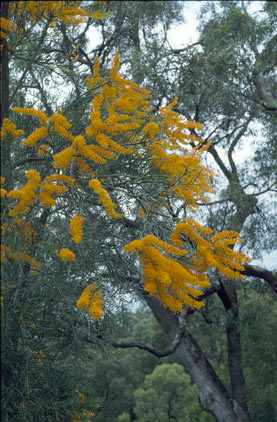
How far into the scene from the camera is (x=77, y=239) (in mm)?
2379

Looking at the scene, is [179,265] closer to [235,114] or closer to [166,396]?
[235,114]

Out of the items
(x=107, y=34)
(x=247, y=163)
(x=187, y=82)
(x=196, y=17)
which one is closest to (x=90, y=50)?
(x=107, y=34)

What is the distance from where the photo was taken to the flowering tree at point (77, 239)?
2523 mm

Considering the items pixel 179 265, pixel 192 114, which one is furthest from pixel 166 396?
pixel 179 265

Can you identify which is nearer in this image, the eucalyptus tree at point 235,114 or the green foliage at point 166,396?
the eucalyptus tree at point 235,114

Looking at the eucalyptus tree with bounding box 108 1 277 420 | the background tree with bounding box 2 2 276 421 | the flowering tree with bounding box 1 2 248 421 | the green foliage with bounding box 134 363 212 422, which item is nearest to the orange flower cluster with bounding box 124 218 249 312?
the flowering tree with bounding box 1 2 248 421

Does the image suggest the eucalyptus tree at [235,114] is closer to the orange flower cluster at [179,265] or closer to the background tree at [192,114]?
the background tree at [192,114]

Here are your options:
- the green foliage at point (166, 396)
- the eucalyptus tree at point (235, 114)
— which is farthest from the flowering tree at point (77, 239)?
the green foliage at point (166, 396)

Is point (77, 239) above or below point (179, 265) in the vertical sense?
above

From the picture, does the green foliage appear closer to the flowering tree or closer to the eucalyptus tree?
the eucalyptus tree

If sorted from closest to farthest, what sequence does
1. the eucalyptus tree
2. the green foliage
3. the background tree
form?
1. the background tree
2. the eucalyptus tree
3. the green foliage

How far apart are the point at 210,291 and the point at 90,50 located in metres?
4.91

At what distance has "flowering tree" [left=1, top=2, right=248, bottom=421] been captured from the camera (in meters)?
2.52

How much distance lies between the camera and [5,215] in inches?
117
